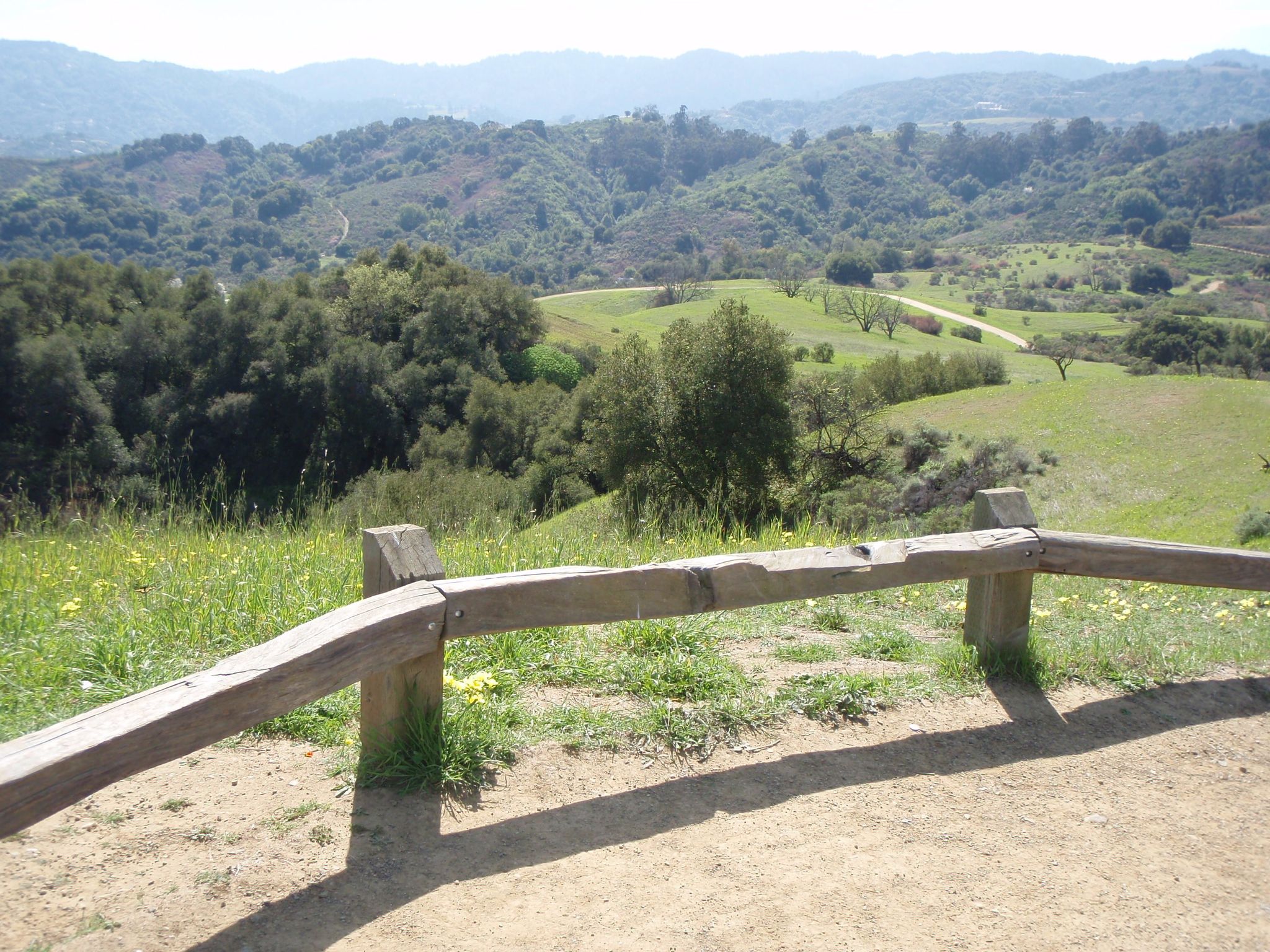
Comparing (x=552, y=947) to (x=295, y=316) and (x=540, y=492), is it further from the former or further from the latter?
(x=295, y=316)

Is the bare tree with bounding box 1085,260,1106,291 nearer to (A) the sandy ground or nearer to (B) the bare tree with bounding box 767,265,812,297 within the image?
(B) the bare tree with bounding box 767,265,812,297

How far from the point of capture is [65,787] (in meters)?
2.20

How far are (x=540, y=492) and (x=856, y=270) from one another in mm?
96929

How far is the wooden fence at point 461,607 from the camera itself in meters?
2.32

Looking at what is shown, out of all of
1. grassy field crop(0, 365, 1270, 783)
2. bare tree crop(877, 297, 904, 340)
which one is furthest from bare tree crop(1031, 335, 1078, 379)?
grassy field crop(0, 365, 1270, 783)

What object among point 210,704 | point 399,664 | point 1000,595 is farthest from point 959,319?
point 210,704

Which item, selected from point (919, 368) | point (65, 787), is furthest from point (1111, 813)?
point (919, 368)

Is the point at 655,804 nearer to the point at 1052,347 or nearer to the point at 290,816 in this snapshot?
the point at 290,816

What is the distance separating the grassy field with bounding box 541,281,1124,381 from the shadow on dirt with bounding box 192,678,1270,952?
39.8 metres

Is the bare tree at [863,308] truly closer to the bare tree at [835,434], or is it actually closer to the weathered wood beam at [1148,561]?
the bare tree at [835,434]

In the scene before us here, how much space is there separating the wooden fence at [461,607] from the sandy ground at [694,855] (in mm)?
501

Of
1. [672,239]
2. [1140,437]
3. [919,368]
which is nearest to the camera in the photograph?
[1140,437]

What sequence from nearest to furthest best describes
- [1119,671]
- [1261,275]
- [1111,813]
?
[1111,813] → [1119,671] → [1261,275]

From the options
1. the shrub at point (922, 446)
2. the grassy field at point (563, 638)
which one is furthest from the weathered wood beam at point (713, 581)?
the shrub at point (922, 446)
